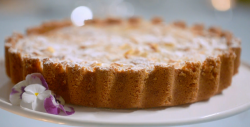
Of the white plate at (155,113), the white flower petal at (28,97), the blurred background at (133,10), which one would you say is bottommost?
the white plate at (155,113)

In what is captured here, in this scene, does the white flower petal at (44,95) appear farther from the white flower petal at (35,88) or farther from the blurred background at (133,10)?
the blurred background at (133,10)

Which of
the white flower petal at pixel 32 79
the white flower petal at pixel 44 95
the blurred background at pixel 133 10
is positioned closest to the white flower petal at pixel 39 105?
the white flower petal at pixel 44 95

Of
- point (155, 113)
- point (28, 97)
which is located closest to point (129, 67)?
point (155, 113)

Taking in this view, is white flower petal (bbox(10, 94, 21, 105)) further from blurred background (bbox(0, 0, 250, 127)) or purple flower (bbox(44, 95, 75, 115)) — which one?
blurred background (bbox(0, 0, 250, 127))

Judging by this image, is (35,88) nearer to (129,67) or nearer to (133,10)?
(129,67)

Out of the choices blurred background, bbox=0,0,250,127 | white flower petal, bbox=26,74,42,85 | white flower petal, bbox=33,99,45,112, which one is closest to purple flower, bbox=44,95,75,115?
white flower petal, bbox=33,99,45,112

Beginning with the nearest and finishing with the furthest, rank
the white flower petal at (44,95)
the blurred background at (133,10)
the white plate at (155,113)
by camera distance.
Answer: the white plate at (155,113)
the white flower petal at (44,95)
the blurred background at (133,10)

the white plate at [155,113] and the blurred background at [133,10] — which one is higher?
the blurred background at [133,10]

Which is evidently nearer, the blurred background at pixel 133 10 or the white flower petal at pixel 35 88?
the white flower petal at pixel 35 88
